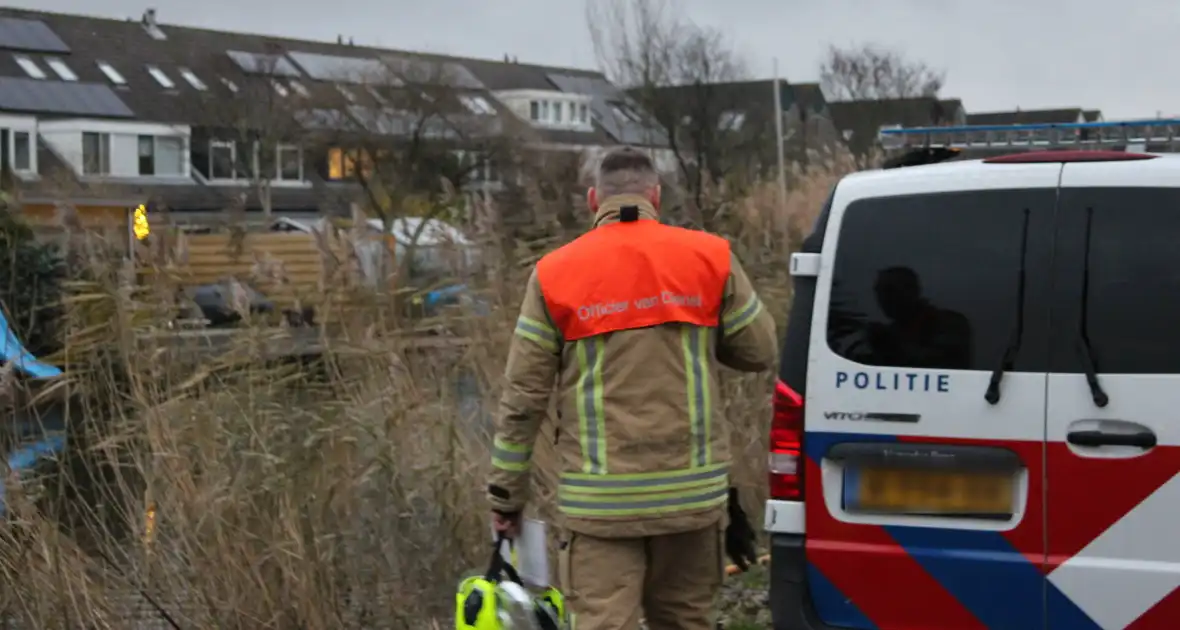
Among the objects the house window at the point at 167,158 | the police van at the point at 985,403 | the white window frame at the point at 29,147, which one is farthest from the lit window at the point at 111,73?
the police van at the point at 985,403

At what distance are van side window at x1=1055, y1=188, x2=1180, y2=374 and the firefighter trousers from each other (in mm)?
1140

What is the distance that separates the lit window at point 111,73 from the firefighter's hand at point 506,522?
5412cm

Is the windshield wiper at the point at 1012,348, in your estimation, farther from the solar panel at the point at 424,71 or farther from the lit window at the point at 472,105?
the lit window at the point at 472,105

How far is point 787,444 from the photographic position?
4062mm

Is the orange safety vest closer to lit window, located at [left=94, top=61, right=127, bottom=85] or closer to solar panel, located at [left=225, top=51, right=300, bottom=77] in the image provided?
solar panel, located at [left=225, top=51, right=300, bottom=77]

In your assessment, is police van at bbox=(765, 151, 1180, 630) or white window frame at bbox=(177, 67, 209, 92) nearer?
police van at bbox=(765, 151, 1180, 630)

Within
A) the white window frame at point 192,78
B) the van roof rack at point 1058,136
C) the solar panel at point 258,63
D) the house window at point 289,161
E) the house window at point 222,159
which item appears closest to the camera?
the van roof rack at point 1058,136

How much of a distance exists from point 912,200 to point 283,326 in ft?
9.57

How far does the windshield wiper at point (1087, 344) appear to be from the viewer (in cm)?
365

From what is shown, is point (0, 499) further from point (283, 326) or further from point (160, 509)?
point (283, 326)

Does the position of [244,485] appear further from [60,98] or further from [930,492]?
[60,98]

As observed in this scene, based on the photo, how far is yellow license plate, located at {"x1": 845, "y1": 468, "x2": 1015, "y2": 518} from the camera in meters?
3.79

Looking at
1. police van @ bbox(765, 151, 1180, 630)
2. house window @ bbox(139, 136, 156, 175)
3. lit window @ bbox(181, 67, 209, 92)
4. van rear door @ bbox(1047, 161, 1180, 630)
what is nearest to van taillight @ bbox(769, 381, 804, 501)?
police van @ bbox(765, 151, 1180, 630)

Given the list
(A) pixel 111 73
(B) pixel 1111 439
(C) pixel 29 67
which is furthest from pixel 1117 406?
(A) pixel 111 73
